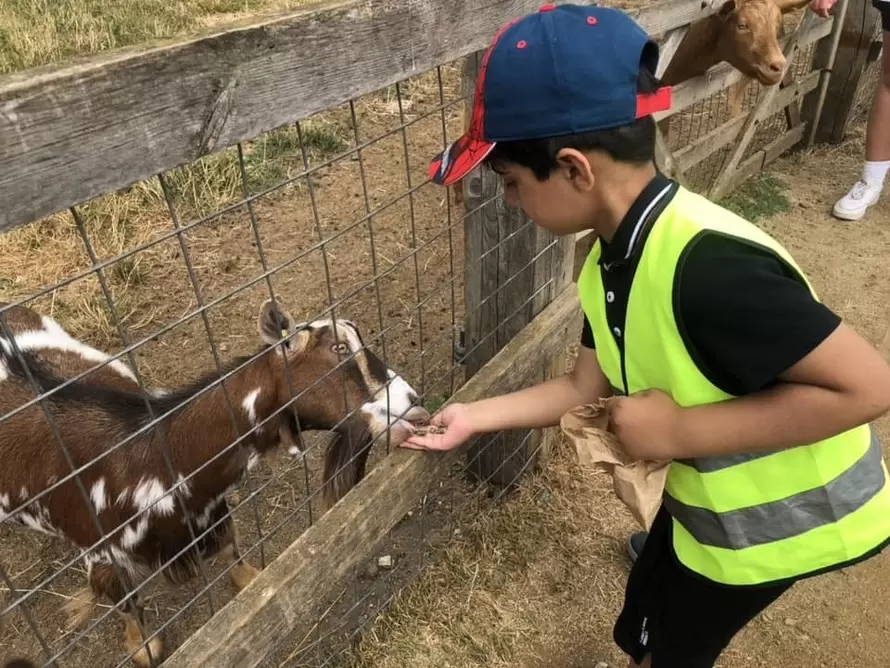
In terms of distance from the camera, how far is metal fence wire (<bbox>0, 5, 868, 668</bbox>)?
2031mm

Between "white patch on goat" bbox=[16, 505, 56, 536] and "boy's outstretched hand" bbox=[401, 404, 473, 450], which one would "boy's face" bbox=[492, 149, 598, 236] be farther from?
"white patch on goat" bbox=[16, 505, 56, 536]

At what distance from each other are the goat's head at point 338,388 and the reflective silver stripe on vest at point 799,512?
93cm

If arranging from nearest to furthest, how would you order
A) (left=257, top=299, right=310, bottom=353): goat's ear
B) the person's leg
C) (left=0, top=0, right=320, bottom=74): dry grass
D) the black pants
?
the black pants → (left=257, top=299, right=310, bottom=353): goat's ear → the person's leg → (left=0, top=0, right=320, bottom=74): dry grass

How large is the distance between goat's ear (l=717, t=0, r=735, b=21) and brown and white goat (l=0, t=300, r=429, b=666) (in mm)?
2890

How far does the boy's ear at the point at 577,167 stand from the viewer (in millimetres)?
1362

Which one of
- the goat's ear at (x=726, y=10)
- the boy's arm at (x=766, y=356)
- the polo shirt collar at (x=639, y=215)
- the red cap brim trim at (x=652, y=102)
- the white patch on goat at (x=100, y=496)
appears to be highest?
the red cap brim trim at (x=652, y=102)

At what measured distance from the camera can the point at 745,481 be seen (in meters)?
1.58

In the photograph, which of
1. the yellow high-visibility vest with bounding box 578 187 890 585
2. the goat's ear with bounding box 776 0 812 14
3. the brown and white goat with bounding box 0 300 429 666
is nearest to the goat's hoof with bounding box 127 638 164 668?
the brown and white goat with bounding box 0 300 429 666

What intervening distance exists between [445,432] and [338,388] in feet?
1.41

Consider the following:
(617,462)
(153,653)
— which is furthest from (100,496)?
(617,462)

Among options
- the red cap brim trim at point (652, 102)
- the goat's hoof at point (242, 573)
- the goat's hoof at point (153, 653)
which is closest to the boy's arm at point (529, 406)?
the red cap brim trim at point (652, 102)

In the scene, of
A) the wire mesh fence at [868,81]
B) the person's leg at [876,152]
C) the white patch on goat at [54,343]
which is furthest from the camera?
the wire mesh fence at [868,81]

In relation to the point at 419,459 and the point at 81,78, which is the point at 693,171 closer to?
the point at 419,459

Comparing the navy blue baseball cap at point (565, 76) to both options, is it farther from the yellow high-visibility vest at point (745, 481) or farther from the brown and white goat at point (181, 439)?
the brown and white goat at point (181, 439)
